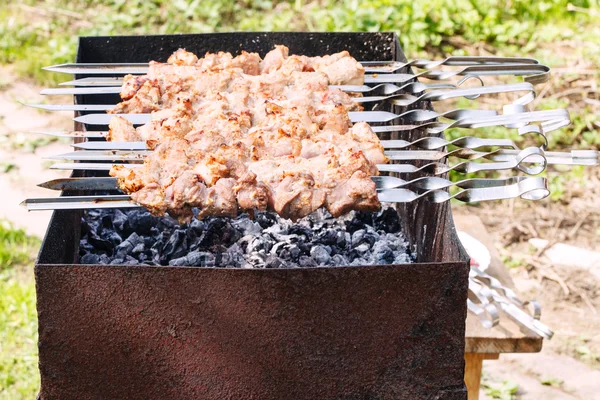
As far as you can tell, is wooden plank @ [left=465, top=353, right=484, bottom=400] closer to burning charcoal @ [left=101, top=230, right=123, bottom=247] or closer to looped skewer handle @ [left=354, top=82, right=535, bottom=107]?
looped skewer handle @ [left=354, top=82, right=535, bottom=107]

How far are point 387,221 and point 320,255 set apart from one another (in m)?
0.56

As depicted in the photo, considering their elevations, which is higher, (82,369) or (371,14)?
(371,14)

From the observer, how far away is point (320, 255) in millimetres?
2879

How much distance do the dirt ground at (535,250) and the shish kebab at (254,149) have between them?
1.80 m

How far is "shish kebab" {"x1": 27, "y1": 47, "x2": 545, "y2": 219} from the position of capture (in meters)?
2.38

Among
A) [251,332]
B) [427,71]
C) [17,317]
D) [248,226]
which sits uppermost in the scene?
[427,71]

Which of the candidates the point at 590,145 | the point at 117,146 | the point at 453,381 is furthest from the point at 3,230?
the point at 590,145

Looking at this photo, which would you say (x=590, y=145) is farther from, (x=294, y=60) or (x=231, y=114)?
(x=231, y=114)

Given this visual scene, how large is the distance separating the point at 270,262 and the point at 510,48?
4978 millimetres

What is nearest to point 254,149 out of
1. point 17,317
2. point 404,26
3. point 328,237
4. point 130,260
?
point 328,237

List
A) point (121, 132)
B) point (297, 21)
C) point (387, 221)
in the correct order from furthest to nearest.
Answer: point (297, 21), point (387, 221), point (121, 132)

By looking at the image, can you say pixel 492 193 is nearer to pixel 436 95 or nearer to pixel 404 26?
pixel 436 95

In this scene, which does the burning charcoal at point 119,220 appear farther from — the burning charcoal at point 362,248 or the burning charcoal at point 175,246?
the burning charcoal at point 362,248

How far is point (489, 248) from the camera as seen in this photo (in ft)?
12.6
